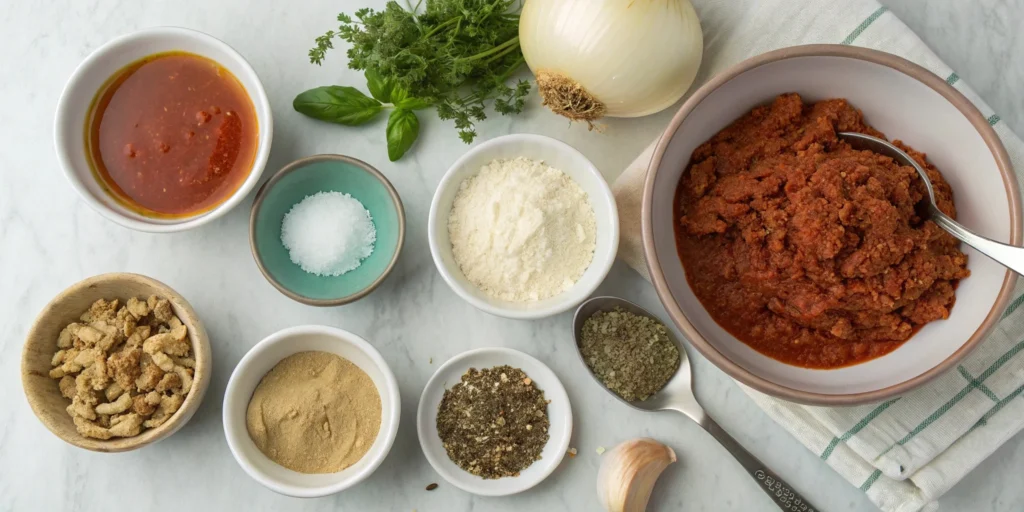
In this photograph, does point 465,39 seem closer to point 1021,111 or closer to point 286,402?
point 286,402

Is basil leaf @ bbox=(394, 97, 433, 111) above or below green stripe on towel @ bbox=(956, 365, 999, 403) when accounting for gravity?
below

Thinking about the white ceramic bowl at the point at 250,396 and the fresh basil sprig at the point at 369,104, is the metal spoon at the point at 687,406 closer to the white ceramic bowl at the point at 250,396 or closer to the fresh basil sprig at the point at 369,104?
the white ceramic bowl at the point at 250,396

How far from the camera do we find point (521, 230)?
1.99 metres

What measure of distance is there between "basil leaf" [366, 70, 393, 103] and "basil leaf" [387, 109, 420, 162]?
0.05 m

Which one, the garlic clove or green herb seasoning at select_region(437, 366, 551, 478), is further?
green herb seasoning at select_region(437, 366, 551, 478)

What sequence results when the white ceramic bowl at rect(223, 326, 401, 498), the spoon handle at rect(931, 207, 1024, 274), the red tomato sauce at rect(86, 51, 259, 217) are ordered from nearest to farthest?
the spoon handle at rect(931, 207, 1024, 274) < the white ceramic bowl at rect(223, 326, 401, 498) < the red tomato sauce at rect(86, 51, 259, 217)

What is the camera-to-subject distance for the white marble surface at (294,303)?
85.8 inches

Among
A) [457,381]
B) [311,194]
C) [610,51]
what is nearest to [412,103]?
[311,194]

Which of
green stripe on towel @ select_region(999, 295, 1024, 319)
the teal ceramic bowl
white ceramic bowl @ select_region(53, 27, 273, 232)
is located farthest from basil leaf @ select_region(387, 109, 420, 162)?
green stripe on towel @ select_region(999, 295, 1024, 319)

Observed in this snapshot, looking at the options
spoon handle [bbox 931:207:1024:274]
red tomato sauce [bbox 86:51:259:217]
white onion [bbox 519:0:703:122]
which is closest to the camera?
spoon handle [bbox 931:207:1024:274]

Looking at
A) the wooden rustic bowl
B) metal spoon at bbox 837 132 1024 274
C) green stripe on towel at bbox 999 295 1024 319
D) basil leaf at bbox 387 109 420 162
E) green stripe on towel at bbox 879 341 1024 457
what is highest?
metal spoon at bbox 837 132 1024 274

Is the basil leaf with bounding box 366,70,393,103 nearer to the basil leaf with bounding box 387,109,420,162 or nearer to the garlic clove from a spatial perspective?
the basil leaf with bounding box 387,109,420,162

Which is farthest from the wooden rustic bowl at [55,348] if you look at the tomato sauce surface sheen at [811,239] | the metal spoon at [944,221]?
the metal spoon at [944,221]

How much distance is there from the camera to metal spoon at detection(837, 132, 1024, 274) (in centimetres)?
155
